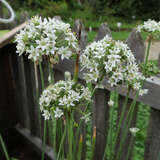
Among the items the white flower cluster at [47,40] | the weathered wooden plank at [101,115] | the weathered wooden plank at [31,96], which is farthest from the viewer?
the weathered wooden plank at [31,96]

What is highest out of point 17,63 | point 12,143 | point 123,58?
point 123,58

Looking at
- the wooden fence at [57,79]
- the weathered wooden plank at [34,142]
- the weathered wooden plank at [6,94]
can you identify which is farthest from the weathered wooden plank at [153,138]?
the weathered wooden plank at [6,94]

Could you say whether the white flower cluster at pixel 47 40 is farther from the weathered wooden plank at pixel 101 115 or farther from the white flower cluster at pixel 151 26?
the weathered wooden plank at pixel 101 115

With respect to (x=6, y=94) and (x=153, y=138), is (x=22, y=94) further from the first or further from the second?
(x=153, y=138)

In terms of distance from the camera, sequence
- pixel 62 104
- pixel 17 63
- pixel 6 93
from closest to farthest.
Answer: pixel 62 104 → pixel 17 63 → pixel 6 93

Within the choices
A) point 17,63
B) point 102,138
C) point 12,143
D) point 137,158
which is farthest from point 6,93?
point 137,158

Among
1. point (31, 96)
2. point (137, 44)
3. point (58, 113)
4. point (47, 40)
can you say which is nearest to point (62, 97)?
point (58, 113)

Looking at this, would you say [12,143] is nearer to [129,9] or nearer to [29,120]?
[29,120]
